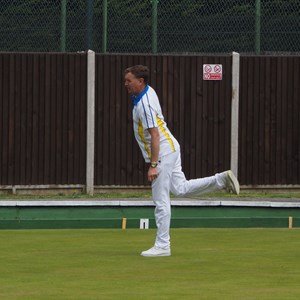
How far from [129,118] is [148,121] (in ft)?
26.0

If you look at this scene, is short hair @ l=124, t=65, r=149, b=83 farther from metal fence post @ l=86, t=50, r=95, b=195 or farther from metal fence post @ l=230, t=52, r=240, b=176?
metal fence post @ l=230, t=52, r=240, b=176

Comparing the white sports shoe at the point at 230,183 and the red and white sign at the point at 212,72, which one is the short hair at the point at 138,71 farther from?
the red and white sign at the point at 212,72

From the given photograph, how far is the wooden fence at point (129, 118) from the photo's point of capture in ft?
56.5

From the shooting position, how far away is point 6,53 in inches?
669

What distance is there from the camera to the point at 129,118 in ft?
57.5

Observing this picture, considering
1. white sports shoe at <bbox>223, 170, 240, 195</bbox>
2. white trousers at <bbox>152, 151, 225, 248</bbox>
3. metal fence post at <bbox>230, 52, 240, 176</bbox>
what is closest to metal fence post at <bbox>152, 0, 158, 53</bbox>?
metal fence post at <bbox>230, 52, 240, 176</bbox>
